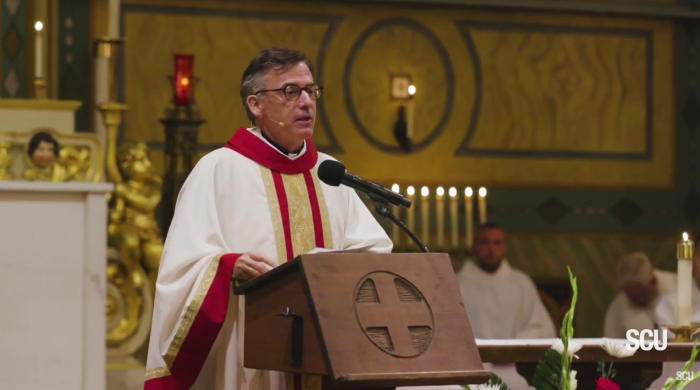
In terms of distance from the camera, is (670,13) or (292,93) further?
(670,13)

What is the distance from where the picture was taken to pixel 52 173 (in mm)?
6367

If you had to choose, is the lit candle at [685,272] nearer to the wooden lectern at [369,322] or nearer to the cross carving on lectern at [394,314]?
the wooden lectern at [369,322]

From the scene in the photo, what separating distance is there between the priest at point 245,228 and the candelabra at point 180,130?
3.98m

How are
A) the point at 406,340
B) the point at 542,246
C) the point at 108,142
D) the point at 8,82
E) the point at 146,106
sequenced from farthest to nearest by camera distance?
the point at 542,246
the point at 146,106
the point at 8,82
the point at 108,142
the point at 406,340

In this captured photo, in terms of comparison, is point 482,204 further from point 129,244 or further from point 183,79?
point 129,244

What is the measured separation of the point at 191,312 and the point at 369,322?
71 centimetres

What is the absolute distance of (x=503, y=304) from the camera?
8.20 m

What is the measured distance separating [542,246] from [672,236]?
3.43ft

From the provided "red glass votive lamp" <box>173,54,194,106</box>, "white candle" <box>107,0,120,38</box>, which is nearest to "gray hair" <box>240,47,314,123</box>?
"white candle" <box>107,0,120,38</box>

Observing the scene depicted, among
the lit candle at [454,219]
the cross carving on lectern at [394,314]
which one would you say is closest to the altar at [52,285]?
the cross carving on lectern at [394,314]

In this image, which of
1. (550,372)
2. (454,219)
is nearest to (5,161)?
(454,219)

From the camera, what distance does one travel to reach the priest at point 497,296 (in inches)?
319

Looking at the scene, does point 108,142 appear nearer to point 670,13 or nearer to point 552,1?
point 552,1

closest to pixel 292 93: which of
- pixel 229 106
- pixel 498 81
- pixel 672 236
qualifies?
pixel 229 106
